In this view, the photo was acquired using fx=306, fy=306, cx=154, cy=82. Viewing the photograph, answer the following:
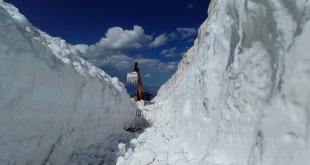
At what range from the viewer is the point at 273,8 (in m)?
4.45

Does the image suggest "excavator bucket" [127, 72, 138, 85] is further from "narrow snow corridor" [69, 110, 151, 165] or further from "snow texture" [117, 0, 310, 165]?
"snow texture" [117, 0, 310, 165]

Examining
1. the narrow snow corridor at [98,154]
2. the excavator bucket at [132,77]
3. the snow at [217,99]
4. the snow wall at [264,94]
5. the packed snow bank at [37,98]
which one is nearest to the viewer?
the snow wall at [264,94]

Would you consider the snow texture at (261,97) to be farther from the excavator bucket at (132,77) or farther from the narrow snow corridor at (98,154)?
the excavator bucket at (132,77)

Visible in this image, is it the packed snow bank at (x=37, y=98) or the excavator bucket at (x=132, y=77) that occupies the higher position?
the excavator bucket at (x=132, y=77)

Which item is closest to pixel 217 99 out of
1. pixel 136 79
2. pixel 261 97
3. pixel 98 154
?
pixel 261 97

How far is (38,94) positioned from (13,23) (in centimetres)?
144

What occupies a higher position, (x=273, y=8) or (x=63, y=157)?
(x=273, y=8)

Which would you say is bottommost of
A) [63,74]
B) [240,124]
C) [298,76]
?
[240,124]

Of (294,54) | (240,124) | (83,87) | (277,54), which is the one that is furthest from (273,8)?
(83,87)

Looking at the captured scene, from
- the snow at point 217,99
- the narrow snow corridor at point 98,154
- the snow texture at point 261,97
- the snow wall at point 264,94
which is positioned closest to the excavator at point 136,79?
the narrow snow corridor at point 98,154

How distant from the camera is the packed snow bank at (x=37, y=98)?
5.04 m

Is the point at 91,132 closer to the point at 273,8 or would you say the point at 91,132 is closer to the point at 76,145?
the point at 76,145

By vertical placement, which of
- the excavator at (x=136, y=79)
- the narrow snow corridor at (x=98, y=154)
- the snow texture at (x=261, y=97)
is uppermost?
the excavator at (x=136, y=79)

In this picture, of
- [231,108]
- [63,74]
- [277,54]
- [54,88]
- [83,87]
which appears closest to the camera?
[277,54]
